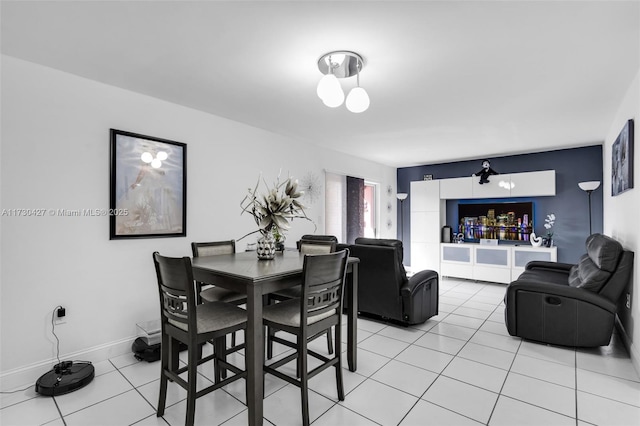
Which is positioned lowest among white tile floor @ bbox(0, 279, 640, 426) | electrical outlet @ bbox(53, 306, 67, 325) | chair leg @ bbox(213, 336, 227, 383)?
white tile floor @ bbox(0, 279, 640, 426)

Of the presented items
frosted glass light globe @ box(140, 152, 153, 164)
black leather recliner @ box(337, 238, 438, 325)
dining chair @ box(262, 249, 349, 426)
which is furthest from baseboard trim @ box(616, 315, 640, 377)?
frosted glass light globe @ box(140, 152, 153, 164)

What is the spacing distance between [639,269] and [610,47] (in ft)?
5.61

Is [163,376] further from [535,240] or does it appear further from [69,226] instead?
[535,240]

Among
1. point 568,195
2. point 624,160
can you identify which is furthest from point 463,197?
point 624,160

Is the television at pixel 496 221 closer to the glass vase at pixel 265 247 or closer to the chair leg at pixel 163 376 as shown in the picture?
the glass vase at pixel 265 247

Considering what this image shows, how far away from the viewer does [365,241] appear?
3.77m

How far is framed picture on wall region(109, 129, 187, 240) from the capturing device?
112 inches

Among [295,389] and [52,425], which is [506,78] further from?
[52,425]

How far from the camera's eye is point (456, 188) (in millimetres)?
6332

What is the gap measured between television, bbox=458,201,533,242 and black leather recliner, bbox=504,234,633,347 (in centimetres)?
274

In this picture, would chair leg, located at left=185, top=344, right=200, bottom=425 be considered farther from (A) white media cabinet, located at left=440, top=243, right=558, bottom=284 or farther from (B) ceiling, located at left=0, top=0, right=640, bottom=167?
(A) white media cabinet, located at left=440, top=243, right=558, bottom=284

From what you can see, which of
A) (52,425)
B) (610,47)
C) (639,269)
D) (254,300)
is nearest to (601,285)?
(639,269)

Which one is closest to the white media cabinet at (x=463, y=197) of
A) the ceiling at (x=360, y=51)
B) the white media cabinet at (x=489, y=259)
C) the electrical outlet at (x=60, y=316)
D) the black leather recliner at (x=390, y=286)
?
the white media cabinet at (x=489, y=259)

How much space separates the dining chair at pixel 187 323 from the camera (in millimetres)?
1727
